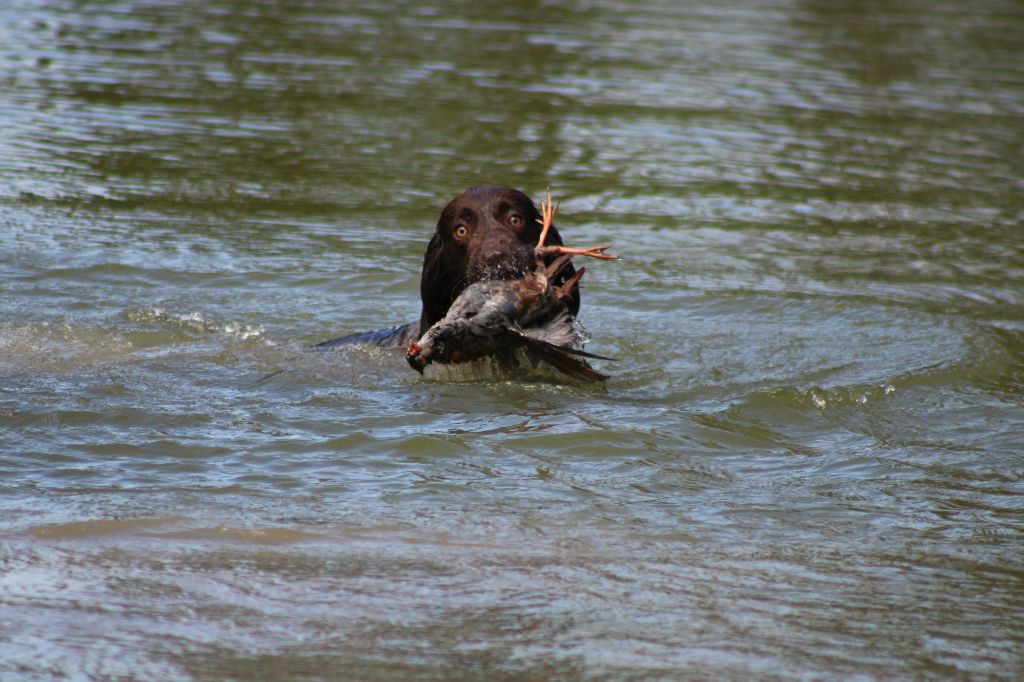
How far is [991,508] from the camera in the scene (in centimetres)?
479

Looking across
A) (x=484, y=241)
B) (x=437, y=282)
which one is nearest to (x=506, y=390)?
(x=437, y=282)

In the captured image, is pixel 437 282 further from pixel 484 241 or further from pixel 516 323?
Answer: pixel 516 323

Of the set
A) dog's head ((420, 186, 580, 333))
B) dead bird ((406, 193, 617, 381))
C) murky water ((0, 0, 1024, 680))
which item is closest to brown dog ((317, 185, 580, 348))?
dog's head ((420, 186, 580, 333))

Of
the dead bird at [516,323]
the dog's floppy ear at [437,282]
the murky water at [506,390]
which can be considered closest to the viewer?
the murky water at [506,390]

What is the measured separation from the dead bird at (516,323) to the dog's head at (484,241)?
0.18m

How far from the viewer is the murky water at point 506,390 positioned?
142 inches

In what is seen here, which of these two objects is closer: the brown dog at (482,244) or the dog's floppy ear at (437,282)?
the brown dog at (482,244)

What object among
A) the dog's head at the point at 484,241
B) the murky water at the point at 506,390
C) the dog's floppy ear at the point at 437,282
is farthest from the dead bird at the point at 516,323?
the dog's floppy ear at the point at 437,282

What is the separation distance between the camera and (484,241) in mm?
5969

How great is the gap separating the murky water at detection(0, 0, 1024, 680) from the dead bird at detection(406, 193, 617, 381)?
343mm

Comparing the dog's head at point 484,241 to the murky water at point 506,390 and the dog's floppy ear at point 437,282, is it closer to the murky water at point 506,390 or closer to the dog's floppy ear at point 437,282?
the dog's floppy ear at point 437,282

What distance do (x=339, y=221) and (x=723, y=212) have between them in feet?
10.0

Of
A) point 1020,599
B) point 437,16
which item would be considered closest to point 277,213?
point 1020,599

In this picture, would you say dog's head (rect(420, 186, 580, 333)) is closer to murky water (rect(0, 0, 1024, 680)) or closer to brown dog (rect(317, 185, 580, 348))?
brown dog (rect(317, 185, 580, 348))
